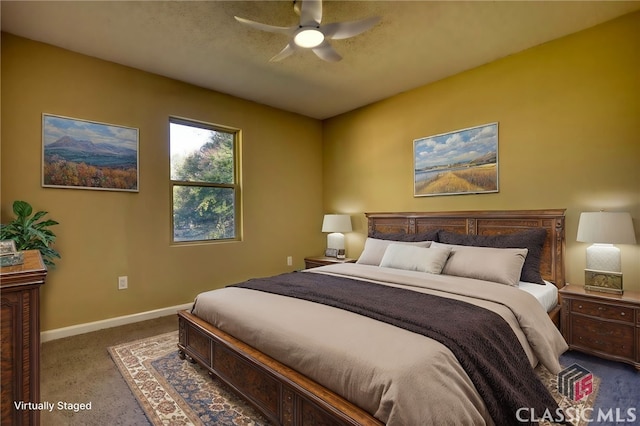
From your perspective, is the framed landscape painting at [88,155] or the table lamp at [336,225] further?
the table lamp at [336,225]

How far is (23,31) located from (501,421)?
14.2 ft

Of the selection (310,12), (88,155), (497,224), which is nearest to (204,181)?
(88,155)

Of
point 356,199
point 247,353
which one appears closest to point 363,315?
point 247,353

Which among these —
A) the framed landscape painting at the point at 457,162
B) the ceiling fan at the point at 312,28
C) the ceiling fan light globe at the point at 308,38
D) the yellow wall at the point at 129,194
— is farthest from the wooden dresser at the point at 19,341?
the framed landscape painting at the point at 457,162

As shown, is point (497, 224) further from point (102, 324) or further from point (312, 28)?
point (102, 324)

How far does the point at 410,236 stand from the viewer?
3.62 meters

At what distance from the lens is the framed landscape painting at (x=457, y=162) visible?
11.0 feet

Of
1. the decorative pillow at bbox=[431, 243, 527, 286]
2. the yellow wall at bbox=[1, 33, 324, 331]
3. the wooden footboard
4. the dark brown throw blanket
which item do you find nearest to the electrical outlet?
the yellow wall at bbox=[1, 33, 324, 331]

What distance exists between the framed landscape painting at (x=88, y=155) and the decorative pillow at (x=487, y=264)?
3297 mm

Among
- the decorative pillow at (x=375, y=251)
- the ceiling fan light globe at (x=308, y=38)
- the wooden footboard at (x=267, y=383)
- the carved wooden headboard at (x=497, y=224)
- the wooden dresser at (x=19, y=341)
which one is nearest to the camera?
the wooden dresser at (x=19, y=341)

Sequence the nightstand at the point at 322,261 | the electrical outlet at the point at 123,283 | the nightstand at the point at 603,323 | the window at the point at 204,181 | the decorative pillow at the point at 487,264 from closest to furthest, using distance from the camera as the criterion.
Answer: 1. the nightstand at the point at 603,323
2. the decorative pillow at the point at 487,264
3. the electrical outlet at the point at 123,283
4. the window at the point at 204,181
5. the nightstand at the point at 322,261

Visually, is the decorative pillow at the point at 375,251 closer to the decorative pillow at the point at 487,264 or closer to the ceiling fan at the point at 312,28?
the decorative pillow at the point at 487,264

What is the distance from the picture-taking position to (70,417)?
6.00 ft

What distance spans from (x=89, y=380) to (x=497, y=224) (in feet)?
12.2
